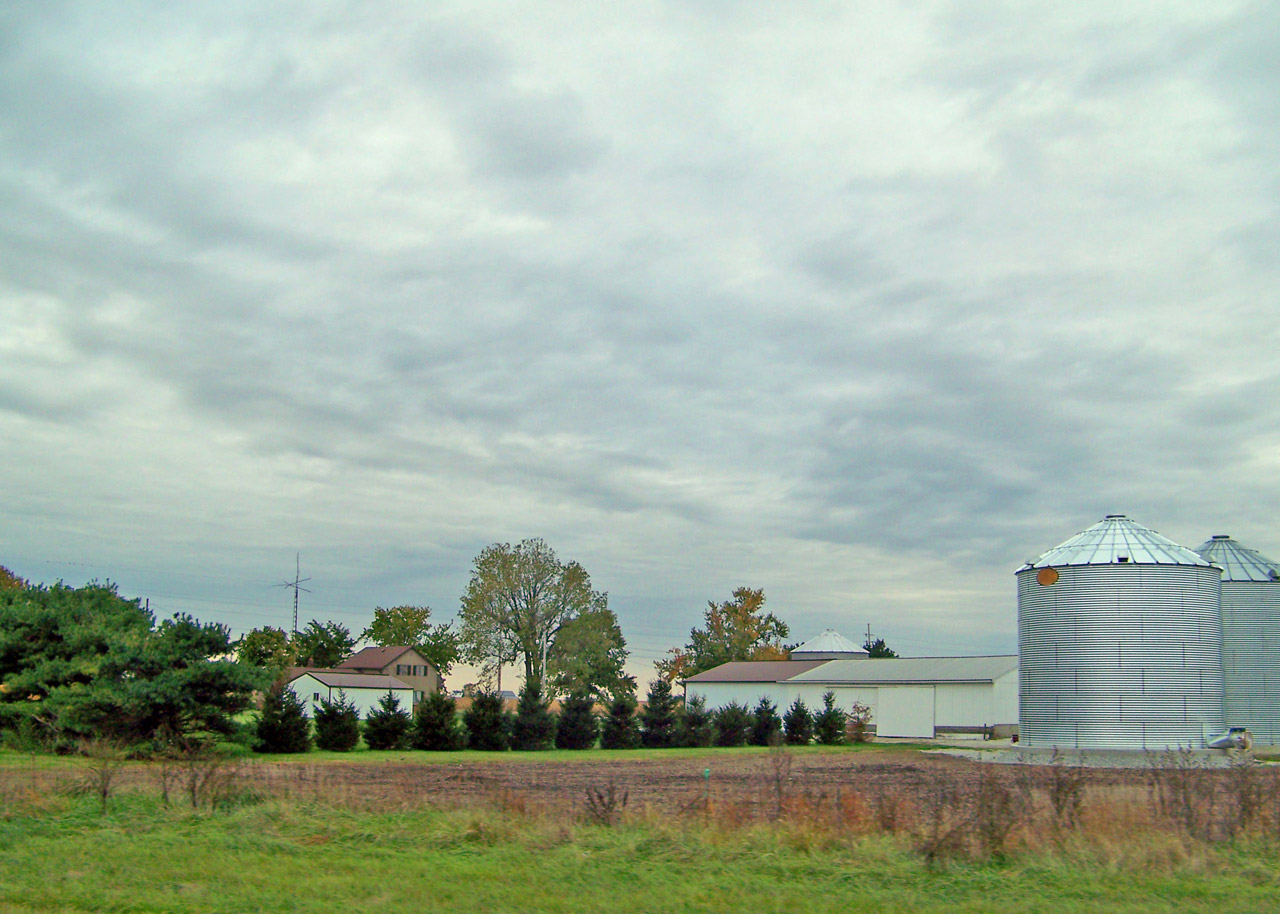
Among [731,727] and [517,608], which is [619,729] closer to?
[731,727]

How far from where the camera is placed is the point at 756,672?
68.8 m

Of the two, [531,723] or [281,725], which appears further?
[531,723]

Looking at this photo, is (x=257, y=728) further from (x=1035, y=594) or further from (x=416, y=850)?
(x=1035, y=594)

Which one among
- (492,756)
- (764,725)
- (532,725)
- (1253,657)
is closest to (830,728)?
(764,725)

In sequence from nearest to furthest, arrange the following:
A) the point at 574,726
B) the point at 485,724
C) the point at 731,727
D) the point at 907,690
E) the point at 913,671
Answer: the point at 485,724
the point at 574,726
the point at 731,727
the point at 907,690
the point at 913,671

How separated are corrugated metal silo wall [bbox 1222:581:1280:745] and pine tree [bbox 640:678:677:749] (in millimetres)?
22938

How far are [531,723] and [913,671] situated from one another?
25.5 meters

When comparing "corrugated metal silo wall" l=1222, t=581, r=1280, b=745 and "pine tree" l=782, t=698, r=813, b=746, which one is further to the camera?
"pine tree" l=782, t=698, r=813, b=746

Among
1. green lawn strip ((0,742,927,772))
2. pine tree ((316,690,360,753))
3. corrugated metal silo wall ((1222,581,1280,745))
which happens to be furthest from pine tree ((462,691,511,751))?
corrugated metal silo wall ((1222,581,1280,745))

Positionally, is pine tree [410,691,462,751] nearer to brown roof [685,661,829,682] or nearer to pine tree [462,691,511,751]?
pine tree [462,691,511,751]

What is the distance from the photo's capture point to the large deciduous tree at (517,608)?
238 feet

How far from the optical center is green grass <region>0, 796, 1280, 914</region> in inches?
379

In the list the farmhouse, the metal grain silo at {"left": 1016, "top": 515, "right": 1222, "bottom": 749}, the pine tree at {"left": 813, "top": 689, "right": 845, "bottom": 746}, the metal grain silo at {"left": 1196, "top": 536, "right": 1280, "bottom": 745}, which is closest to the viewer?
the metal grain silo at {"left": 1016, "top": 515, "right": 1222, "bottom": 749}

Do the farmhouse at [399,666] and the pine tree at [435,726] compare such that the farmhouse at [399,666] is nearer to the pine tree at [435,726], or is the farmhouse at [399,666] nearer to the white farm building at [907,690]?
the white farm building at [907,690]
